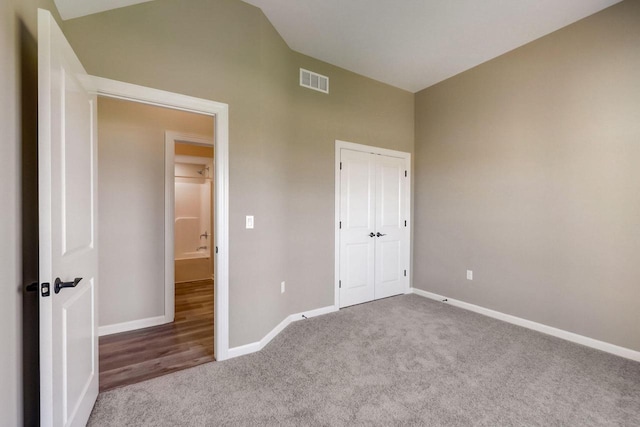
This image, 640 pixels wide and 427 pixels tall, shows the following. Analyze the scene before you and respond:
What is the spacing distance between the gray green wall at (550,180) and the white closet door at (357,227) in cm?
102

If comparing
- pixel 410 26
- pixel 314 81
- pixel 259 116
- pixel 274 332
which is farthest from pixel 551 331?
pixel 314 81

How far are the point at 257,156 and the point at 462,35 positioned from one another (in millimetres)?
2462

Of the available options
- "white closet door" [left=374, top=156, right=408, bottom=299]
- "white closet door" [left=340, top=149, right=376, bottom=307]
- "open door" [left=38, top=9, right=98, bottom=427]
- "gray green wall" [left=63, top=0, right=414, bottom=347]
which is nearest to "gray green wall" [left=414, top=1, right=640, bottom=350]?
A: "white closet door" [left=374, top=156, right=408, bottom=299]

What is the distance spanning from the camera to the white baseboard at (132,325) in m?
2.83

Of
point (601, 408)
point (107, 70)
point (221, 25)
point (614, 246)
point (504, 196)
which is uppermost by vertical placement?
point (221, 25)

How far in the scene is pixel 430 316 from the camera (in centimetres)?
336

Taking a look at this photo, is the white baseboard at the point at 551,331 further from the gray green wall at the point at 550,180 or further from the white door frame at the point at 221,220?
the white door frame at the point at 221,220

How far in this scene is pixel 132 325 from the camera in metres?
2.94

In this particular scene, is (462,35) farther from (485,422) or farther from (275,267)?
(485,422)

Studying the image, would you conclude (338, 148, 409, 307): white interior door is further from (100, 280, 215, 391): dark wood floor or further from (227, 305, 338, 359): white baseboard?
(100, 280, 215, 391): dark wood floor

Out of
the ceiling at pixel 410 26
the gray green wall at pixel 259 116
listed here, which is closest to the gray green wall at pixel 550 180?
the ceiling at pixel 410 26

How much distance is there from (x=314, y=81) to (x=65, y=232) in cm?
285

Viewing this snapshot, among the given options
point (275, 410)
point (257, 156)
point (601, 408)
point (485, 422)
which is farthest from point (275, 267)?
point (601, 408)

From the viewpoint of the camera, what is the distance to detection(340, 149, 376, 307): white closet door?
11.9 ft
